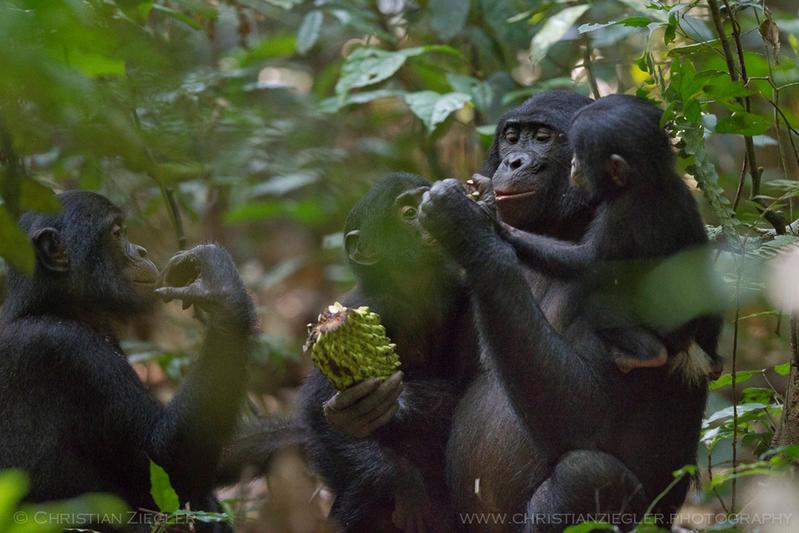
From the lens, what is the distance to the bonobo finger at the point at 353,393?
441cm

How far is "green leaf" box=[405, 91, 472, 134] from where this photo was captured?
655 centimetres

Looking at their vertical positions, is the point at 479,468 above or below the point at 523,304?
below

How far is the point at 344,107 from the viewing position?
28.5 ft

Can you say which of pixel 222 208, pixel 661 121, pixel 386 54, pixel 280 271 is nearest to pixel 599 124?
pixel 661 121

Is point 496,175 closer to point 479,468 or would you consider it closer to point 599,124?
point 599,124

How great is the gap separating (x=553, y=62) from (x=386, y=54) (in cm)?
127

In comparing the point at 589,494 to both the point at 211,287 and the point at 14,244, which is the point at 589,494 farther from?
the point at 14,244

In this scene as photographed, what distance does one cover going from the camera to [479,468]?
4.64 metres

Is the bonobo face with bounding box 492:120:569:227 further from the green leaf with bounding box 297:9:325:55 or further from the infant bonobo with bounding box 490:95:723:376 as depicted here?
the green leaf with bounding box 297:9:325:55

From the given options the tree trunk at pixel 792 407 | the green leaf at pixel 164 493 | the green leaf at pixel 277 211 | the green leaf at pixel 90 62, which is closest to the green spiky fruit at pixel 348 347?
the green leaf at pixel 164 493

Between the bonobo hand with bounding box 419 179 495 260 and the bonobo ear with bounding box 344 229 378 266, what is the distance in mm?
1016

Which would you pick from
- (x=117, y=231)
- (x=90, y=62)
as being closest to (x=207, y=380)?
(x=117, y=231)

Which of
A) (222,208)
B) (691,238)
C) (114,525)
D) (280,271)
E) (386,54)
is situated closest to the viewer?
(691,238)

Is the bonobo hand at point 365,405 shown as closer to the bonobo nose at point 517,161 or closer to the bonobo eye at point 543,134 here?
the bonobo nose at point 517,161
